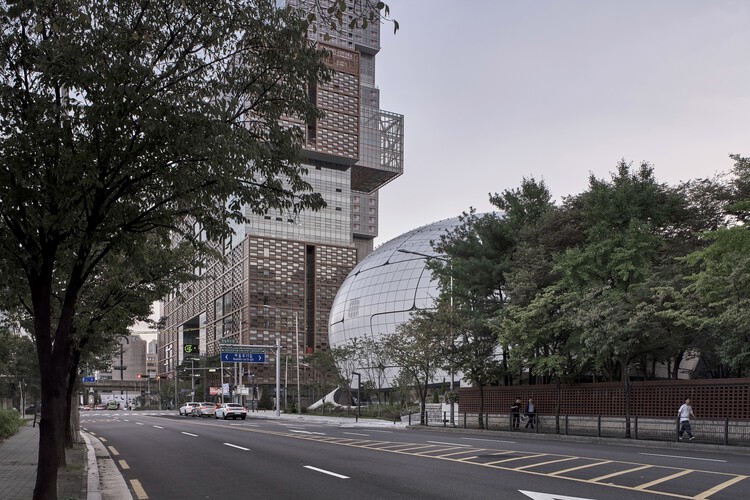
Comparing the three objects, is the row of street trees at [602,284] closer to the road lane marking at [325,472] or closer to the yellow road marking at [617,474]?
the yellow road marking at [617,474]

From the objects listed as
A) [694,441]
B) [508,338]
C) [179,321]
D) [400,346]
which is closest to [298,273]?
[179,321]

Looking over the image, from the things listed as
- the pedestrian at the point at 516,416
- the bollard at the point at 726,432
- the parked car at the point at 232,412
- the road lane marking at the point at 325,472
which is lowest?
the parked car at the point at 232,412

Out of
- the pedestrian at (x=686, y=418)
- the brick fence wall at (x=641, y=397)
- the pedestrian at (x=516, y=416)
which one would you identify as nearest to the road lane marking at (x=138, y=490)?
the pedestrian at (x=686, y=418)

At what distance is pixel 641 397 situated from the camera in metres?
31.4

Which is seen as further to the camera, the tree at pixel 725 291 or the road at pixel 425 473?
the tree at pixel 725 291

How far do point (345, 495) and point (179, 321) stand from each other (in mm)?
185866

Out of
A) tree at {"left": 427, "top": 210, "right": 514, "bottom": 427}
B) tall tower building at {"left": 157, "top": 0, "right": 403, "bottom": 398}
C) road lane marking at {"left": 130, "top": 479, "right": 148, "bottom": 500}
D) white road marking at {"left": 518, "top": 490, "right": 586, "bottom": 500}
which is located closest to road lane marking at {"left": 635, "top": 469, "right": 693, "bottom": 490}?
white road marking at {"left": 518, "top": 490, "right": 586, "bottom": 500}

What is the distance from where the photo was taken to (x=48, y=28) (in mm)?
10266

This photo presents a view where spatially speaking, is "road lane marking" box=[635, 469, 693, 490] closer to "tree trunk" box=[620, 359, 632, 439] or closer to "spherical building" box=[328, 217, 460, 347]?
"tree trunk" box=[620, 359, 632, 439]

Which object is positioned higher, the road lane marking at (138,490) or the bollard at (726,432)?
the road lane marking at (138,490)

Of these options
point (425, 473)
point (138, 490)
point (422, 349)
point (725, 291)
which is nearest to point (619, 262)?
Answer: point (725, 291)

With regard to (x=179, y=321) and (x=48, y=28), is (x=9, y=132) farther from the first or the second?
(x=179, y=321)

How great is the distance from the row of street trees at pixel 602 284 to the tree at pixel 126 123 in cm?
1801

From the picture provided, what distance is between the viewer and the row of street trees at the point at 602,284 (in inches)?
1049
